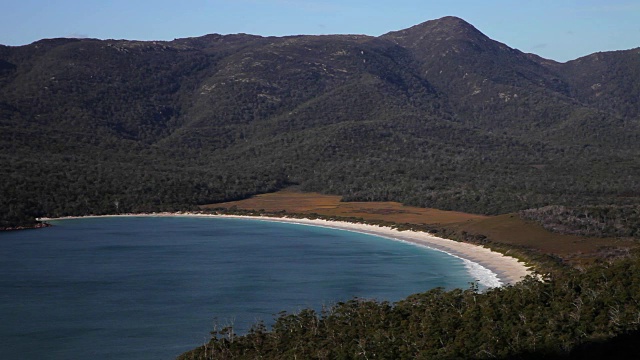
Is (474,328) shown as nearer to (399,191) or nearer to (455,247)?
(455,247)

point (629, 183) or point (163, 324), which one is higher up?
point (629, 183)

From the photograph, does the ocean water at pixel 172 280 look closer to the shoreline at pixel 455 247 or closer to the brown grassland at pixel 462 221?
the shoreline at pixel 455 247

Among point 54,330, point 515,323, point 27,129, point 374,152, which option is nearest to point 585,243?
point 515,323

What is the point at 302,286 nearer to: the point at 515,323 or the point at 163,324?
the point at 163,324

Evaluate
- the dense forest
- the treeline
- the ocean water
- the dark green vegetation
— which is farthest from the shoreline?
the dark green vegetation

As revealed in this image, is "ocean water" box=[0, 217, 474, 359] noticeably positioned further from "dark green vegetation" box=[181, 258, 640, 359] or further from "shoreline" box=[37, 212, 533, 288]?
"dark green vegetation" box=[181, 258, 640, 359]
